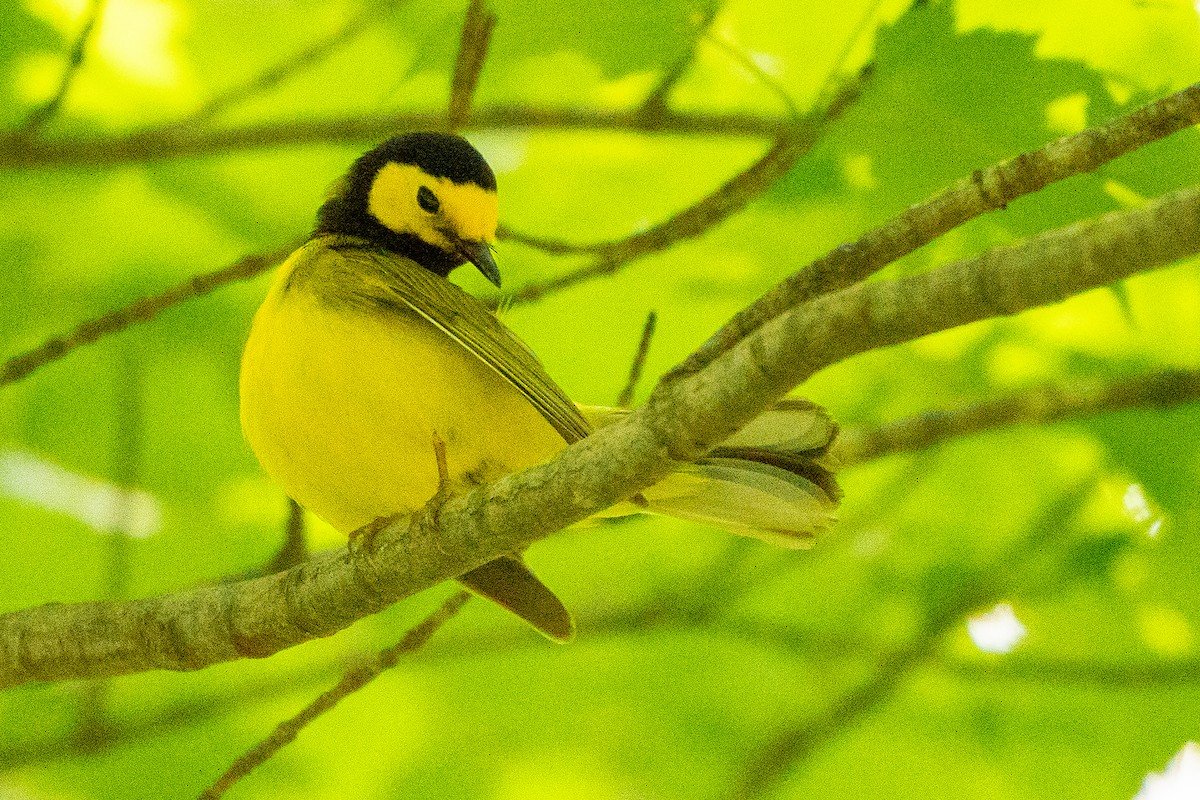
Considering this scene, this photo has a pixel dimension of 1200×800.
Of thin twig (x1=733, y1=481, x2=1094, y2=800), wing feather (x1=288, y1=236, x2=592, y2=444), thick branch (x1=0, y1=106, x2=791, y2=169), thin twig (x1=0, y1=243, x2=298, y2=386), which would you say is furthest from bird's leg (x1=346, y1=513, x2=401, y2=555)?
thin twig (x1=733, y1=481, x2=1094, y2=800)

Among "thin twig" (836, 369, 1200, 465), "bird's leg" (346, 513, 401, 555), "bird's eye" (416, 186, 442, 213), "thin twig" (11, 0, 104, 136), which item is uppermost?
"thin twig" (11, 0, 104, 136)

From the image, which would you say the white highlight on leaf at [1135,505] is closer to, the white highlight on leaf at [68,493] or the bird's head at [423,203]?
the bird's head at [423,203]

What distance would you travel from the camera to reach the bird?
363cm

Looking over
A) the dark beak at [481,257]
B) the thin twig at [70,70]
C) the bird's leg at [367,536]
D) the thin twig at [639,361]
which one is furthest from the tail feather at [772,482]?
the thin twig at [70,70]

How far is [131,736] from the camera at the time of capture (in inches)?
188

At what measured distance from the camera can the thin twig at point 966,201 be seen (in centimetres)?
223

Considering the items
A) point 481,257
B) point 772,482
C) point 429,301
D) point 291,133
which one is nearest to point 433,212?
point 481,257

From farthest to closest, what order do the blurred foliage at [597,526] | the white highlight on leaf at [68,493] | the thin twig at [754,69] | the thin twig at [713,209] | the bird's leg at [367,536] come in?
the white highlight on leaf at [68,493] → the blurred foliage at [597,526] → the thin twig at [713,209] → the thin twig at [754,69] → the bird's leg at [367,536]

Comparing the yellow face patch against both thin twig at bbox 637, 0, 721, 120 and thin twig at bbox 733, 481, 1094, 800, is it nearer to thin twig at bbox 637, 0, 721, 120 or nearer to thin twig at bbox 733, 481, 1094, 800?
thin twig at bbox 637, 0, 721, 120

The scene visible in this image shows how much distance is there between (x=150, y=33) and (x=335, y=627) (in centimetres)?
276

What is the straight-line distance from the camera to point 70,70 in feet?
13.4

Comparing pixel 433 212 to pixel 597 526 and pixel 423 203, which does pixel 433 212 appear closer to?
pixel 423 203

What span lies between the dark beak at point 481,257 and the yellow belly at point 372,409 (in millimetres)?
504

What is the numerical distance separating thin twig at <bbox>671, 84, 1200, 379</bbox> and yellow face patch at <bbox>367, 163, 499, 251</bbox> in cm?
199
